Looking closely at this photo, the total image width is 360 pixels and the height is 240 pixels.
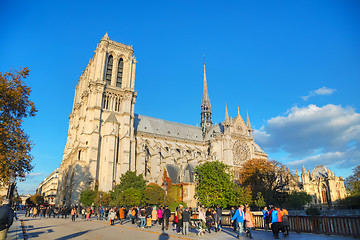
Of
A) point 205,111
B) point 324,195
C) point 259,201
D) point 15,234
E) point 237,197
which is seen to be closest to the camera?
point 15,234

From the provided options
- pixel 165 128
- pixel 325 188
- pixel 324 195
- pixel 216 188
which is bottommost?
pixel 216 188

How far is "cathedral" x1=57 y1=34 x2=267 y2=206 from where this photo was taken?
4181 cm

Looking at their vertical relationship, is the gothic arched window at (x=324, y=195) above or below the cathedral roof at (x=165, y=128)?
below

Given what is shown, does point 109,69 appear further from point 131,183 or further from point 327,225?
point 327,225

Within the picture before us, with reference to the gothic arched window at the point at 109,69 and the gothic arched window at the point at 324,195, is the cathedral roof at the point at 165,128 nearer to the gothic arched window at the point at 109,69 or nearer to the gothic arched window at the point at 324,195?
the gothic arched window at the point at 109,69

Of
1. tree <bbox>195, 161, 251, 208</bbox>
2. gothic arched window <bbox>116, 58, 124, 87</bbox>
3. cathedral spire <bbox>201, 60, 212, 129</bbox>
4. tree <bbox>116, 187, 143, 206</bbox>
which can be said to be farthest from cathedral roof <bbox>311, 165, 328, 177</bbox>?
tree <bbox>116, 187, 143, 206</bbox>

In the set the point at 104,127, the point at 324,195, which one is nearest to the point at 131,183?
the point at 104,127

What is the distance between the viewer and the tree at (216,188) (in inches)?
1399

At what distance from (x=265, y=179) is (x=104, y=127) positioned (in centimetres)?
3075

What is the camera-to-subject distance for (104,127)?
44312 mm

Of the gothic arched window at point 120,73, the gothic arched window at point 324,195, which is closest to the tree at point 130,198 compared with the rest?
the gothic arched window at point 120,73

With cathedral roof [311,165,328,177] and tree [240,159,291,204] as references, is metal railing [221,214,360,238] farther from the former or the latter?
cathedral roof [311,165,328,177]

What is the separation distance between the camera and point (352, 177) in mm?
42344

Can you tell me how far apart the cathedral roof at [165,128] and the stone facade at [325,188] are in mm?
32458
